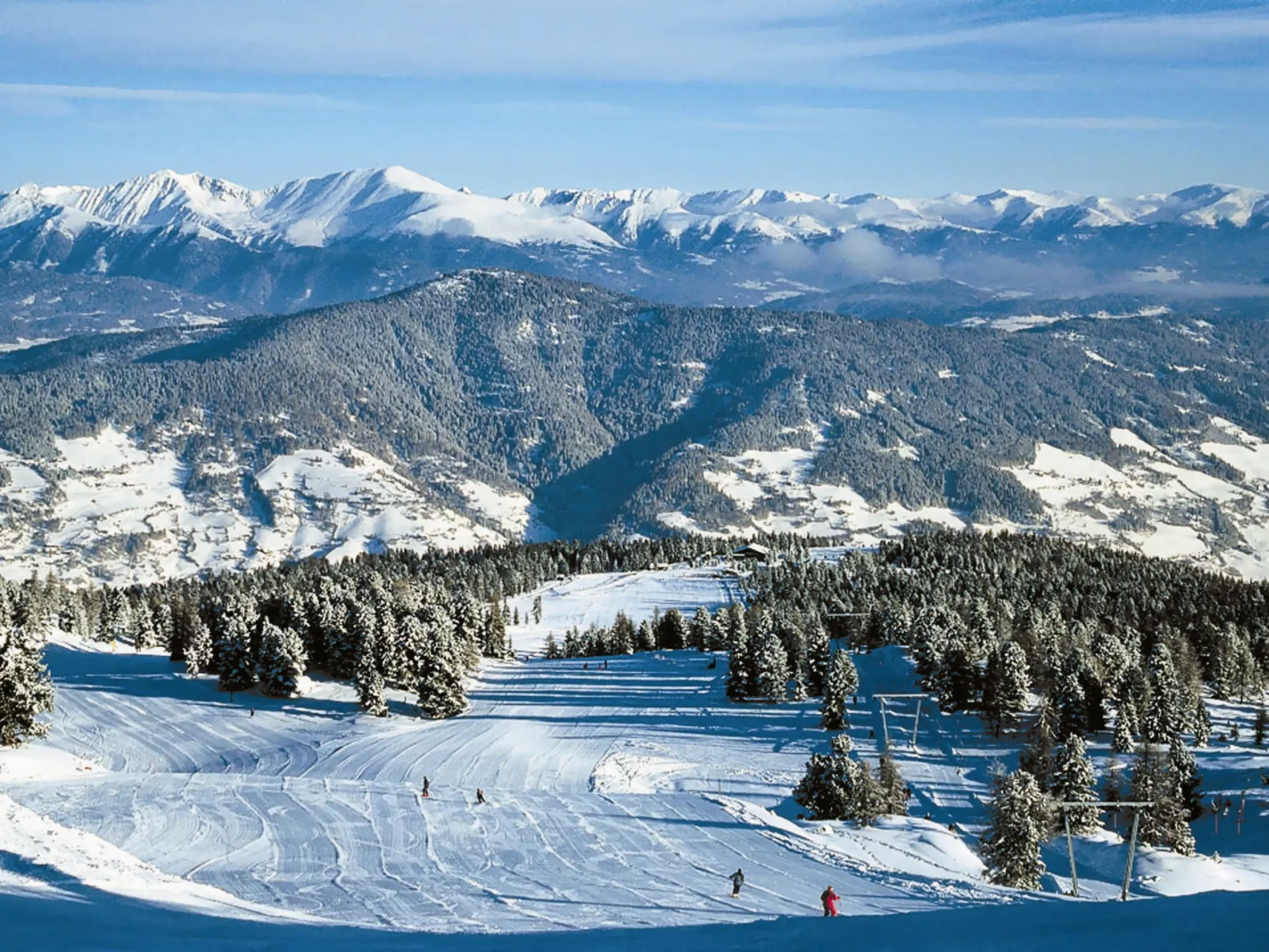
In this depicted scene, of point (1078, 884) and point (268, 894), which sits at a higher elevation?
point (268, 894)

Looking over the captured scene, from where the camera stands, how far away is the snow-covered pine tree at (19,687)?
229ft

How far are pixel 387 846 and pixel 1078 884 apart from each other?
3822 cm

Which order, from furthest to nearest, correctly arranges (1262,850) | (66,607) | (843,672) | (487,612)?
1. (66,607)
2. (487,612)
3. (843,672)
4. (1262,850)

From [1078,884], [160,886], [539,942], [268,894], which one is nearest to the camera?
[539,942]

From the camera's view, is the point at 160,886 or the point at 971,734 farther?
the point at 971,734

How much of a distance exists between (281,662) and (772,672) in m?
46.4

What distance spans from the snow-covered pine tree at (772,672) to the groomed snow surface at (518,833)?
8.24 ft

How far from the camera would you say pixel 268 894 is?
148 ft

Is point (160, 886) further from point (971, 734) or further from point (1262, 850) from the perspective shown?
point (971, 734)

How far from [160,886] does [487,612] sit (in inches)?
4607

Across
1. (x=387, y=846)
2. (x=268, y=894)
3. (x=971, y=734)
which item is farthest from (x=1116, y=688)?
(x=268, y=894)

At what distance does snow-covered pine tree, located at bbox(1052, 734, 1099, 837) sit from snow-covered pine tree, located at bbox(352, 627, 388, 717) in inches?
2221

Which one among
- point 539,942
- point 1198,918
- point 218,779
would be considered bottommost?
point 218,779

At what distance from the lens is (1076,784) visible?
78688mm
